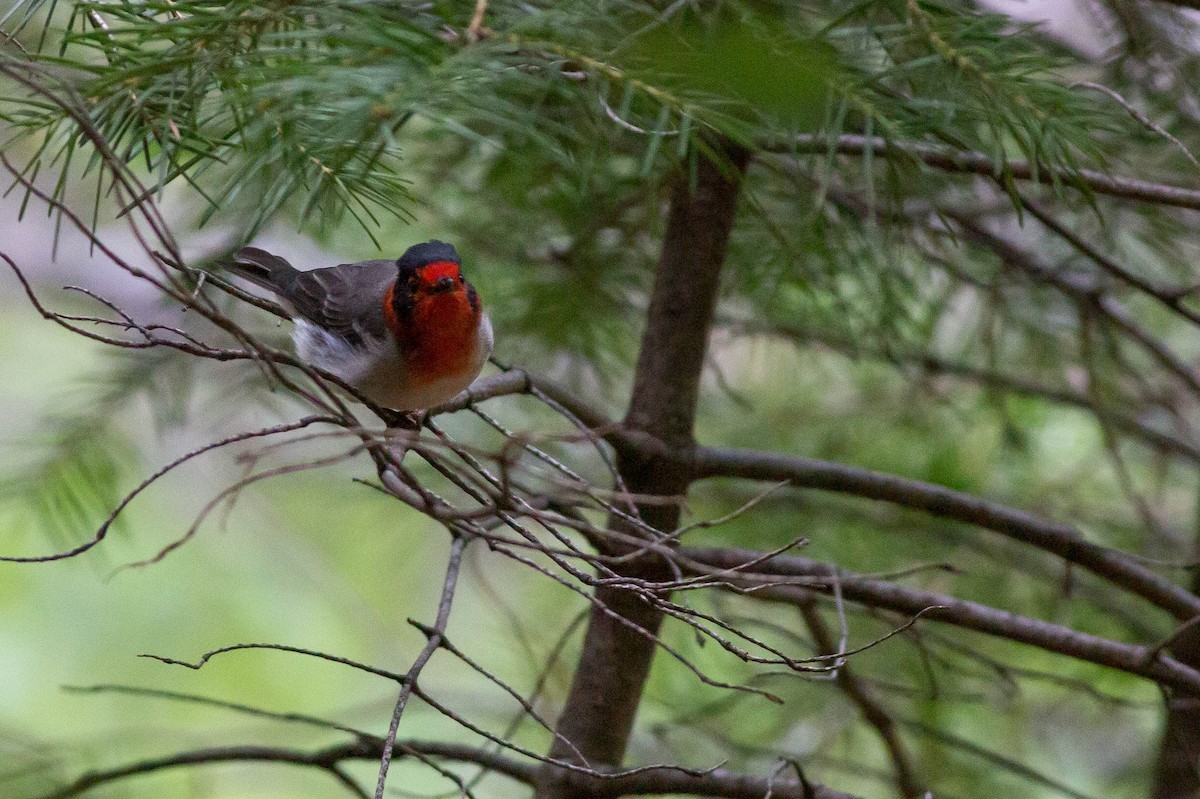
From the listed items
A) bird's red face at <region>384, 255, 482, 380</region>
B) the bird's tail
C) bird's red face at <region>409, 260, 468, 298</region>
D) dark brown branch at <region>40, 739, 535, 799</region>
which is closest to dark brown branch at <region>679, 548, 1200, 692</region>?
dark brown branch at <region>40, 739, 535, 799</region>

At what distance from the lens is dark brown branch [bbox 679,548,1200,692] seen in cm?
180

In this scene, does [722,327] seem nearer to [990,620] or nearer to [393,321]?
[393,321]

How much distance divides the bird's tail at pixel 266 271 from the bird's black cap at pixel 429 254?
1.18 feet


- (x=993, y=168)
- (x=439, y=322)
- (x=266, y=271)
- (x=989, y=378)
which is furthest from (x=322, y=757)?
(x=989, y=378)

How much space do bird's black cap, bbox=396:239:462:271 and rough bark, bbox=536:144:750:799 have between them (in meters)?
0.41

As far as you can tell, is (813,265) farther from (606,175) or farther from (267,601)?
(267,601)

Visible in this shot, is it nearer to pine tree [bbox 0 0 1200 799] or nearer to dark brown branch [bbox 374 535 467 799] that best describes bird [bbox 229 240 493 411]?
pine tree [bbox 0 0 1200 799]

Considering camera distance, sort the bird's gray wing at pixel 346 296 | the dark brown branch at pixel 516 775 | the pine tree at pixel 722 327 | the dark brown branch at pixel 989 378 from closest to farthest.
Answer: the pine tree at pixel 722 327, the dark brown branch at pixel 516 775, the bird's gray wing at pixel 346 296, the dark brown branch at pixel 989 378

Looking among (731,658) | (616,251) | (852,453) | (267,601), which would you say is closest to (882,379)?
(852,453)

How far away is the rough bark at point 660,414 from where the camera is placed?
81.3 inches

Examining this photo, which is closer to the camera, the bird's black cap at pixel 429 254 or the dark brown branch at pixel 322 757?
the dark brown branch at pixel 322 757

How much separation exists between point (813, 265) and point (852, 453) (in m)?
0.85

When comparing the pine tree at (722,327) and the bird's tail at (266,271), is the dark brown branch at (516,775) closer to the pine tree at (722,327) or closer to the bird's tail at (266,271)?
the pine tree at (722,327)

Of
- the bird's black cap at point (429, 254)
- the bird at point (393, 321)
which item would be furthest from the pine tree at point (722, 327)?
the bird's black cap at point (429, 254)
